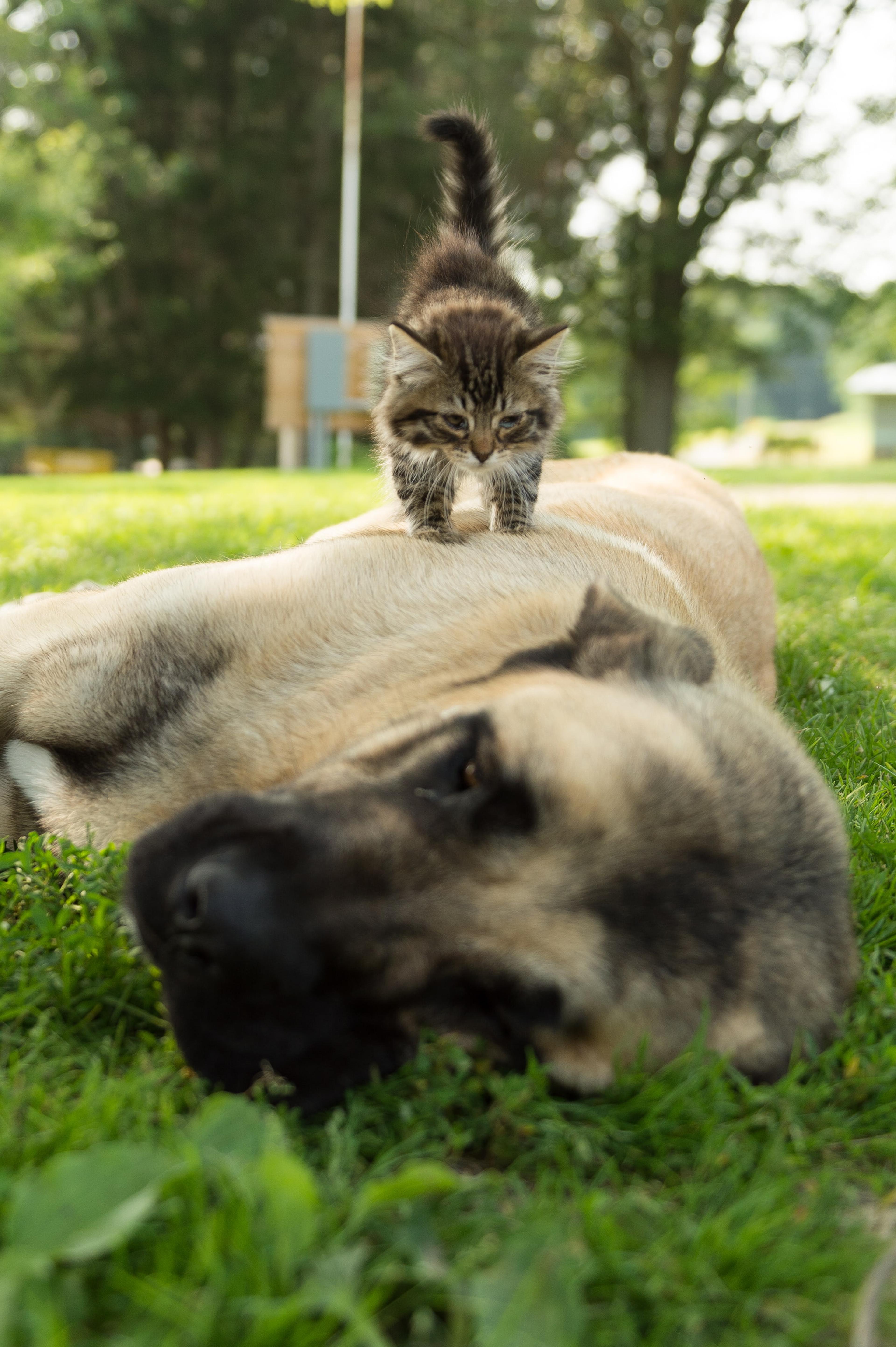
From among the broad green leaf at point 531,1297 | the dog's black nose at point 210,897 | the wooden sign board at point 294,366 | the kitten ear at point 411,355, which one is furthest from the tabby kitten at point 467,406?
the wooden sign board at point 294,366

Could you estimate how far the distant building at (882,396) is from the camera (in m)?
52.9

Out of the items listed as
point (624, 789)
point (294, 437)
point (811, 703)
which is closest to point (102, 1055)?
point (624, 789)

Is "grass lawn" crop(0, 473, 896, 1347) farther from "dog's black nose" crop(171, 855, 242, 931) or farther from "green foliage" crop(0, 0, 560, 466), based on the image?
"green foliage" crop(0, 0, 560, 466)

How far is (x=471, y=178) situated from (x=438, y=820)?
498 cm

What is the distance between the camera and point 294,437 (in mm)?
21953

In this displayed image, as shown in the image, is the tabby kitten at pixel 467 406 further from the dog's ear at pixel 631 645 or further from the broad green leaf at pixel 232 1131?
the broad green leaf at pixel 232 1131

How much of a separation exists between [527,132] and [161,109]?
1360 cm

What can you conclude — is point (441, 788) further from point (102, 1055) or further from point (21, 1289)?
point (21, 1289)

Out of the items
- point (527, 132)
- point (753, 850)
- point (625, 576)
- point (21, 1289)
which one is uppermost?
point (527, 132)

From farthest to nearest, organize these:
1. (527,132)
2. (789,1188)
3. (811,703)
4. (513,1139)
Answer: (527,132) → (811,703) → (513,1139) → (789,1188)

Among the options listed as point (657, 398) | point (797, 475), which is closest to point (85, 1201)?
point (797, 475)

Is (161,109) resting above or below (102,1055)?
above

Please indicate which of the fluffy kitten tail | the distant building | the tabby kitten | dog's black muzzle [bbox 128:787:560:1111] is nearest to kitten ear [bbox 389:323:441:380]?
the tabby kitten

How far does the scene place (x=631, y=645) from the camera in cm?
245
